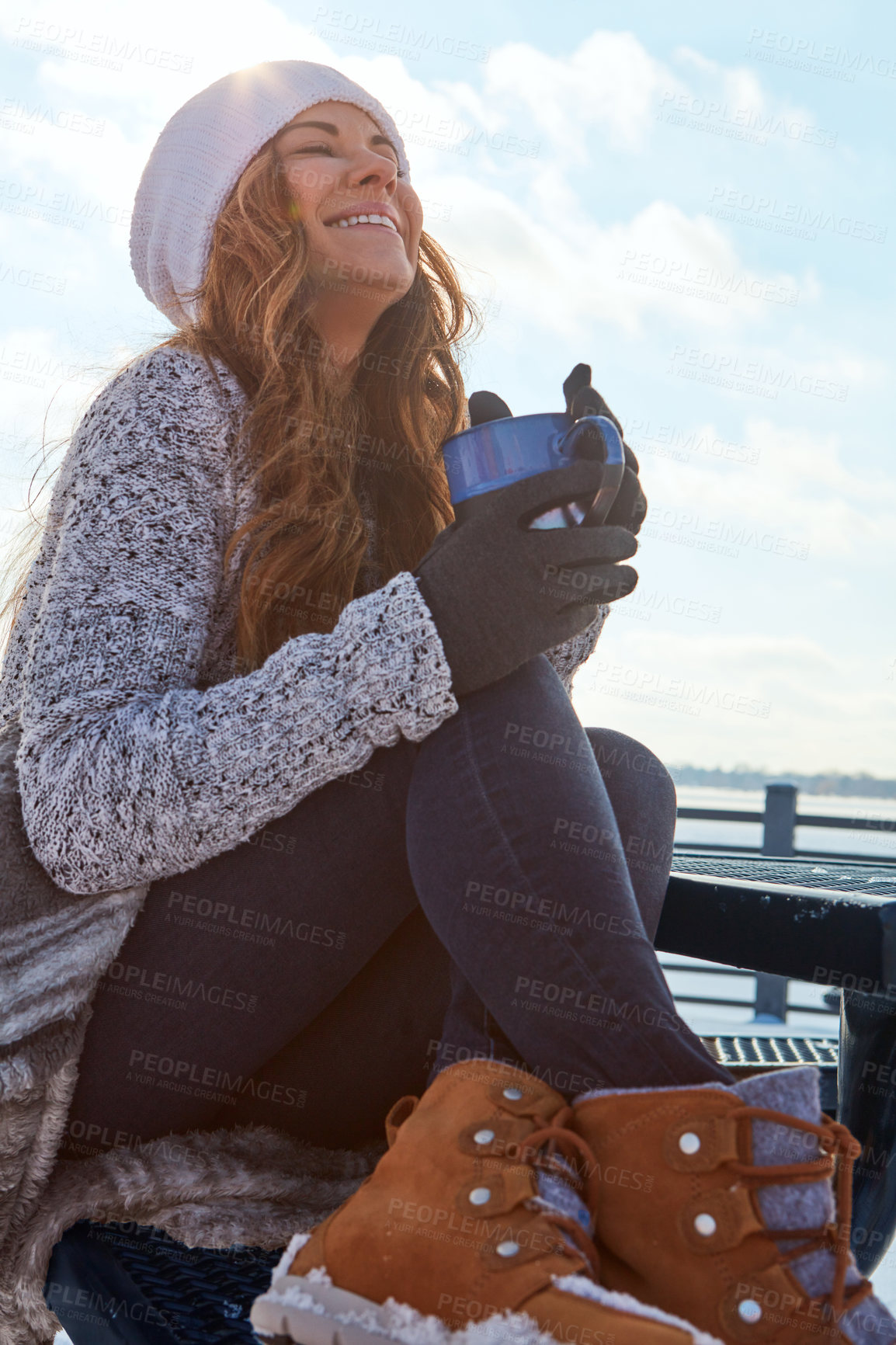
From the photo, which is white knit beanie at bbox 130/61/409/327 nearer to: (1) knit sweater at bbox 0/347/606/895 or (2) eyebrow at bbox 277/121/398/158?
(2) eyebrow at bbox 277/121/398/158

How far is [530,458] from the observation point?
0.86m

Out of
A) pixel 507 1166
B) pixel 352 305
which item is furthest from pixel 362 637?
pixel 352 305

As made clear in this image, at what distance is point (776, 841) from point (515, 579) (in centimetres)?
365

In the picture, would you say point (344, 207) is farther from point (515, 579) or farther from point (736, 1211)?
point (736, 1211)

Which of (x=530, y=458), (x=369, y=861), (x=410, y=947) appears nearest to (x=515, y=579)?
(x=530, y=458)

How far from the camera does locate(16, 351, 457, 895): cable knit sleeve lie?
799mm

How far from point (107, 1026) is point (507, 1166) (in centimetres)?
39

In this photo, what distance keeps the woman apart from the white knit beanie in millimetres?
277

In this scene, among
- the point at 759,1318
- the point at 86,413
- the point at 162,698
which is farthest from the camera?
the point at 86,413

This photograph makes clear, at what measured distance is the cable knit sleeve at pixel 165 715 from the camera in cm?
80

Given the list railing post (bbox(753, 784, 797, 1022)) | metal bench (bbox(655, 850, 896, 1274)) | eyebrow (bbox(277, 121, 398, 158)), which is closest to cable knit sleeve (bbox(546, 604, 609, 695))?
metal bench (bbox(655, 850, 896, 1274))

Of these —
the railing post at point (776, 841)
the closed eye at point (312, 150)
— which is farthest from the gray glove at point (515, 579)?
the railing post at point (776, 841)

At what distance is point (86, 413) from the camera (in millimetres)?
1062

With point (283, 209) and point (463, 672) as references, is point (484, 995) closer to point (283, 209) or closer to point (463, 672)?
point (463, 672)
